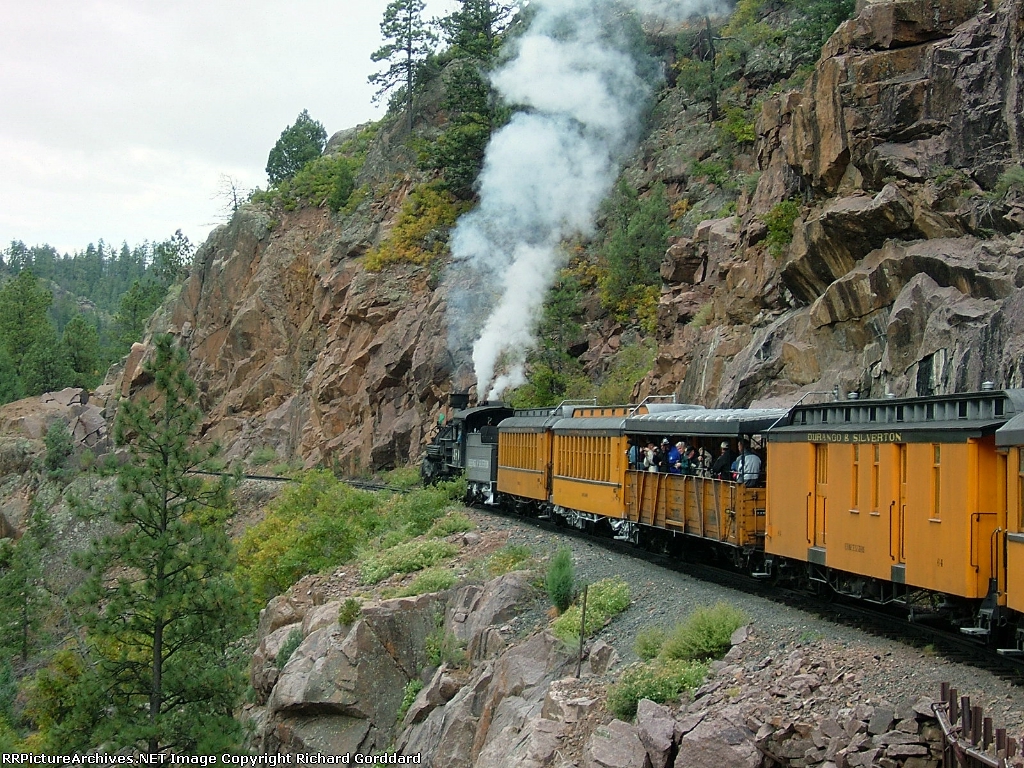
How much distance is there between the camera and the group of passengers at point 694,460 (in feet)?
52.8

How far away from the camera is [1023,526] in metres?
9.59

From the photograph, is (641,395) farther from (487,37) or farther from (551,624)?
(487,37)

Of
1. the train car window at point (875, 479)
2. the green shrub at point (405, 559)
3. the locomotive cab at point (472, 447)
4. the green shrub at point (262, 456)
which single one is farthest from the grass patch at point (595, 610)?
the green shrub at point (262, 456)

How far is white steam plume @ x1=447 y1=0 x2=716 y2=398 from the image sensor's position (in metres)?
45.4

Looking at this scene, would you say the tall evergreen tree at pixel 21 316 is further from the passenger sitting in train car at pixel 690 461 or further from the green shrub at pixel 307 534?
the passenger sitting in train car at pixel 690 461

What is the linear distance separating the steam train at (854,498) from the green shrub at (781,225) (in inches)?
345

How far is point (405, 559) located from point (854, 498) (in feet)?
36.6

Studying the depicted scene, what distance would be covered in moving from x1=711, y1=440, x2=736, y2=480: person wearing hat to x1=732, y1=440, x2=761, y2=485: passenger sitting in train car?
38 centimetres

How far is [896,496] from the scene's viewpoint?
11.9m

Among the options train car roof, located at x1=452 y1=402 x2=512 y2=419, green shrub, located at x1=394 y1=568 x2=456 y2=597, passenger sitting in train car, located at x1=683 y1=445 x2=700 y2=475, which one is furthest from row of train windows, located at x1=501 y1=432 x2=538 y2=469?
passenger sitting in train car, located at x1=683 y1=445 x2=700 y2=475

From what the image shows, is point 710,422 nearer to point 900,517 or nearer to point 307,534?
point 900,517

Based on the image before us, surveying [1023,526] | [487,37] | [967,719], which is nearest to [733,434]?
[1023,526]

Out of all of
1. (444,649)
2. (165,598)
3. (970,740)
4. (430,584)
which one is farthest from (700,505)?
(165,598)

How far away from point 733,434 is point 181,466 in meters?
10.5
